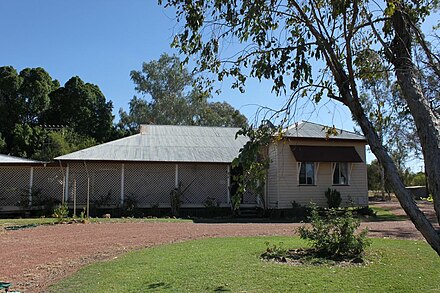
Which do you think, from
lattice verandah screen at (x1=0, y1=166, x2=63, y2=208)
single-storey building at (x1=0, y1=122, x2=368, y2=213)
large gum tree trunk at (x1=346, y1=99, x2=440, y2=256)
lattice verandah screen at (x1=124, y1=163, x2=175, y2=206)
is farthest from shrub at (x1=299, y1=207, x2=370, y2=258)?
lattice verandah screen at (x1=0, y1=166, x2=63, y2=208)

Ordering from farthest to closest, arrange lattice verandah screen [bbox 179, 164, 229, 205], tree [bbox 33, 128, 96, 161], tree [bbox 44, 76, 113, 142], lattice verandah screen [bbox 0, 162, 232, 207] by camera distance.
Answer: tree [bbox 44, 76, 113, 142], tree [bbox 33, 128, 96, 161], lattice verandah screen [bbox 179, 164, 229, 205], lattice verandah screen [bbox 0, 162, 232, 207]

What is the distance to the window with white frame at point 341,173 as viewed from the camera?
2208 cm

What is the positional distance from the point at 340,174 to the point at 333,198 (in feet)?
5.44

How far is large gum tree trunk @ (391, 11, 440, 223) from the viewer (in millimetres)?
3713

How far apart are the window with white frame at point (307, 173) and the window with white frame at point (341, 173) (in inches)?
47.5

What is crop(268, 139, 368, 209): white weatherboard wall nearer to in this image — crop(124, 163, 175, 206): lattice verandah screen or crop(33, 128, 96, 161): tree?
crop(124, 163, 175, 206): lattice verandah screen

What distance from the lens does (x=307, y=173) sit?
71.6 feet

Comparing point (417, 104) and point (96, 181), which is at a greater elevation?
point (417, 104)

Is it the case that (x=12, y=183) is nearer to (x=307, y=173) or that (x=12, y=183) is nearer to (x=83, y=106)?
(x=307, y=173)

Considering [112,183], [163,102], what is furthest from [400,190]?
[163,102]

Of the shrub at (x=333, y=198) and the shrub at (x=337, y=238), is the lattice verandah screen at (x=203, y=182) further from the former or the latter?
the shrub at (x=337, y=238)

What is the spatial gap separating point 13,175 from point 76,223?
255 inches

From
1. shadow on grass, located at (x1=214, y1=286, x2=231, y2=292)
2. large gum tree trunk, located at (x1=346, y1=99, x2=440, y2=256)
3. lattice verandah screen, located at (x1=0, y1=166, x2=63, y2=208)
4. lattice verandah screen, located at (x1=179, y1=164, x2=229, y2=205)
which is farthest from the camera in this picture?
lattice verandah screen, located at (x1=179, y1=164, x2=229, y2=205)

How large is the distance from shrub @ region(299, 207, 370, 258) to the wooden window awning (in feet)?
37.2
